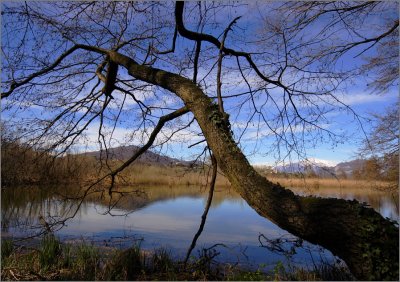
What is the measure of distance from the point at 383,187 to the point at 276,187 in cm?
1087

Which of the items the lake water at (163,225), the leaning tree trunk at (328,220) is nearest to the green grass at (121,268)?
the lake water at (163,225)

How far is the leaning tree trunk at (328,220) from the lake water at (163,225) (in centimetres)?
172

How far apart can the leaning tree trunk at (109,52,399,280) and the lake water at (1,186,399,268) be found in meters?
1.72

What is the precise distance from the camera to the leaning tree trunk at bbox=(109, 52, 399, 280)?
2139 mm

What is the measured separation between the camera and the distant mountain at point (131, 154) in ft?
14.8

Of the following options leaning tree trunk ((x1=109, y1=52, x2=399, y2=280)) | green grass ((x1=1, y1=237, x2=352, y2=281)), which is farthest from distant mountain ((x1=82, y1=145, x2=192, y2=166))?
leaning tree trunk ((x1=109, y1=52, x2=399, y2=280))

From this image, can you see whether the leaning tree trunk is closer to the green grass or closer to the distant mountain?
the green grass

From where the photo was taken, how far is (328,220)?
2.25 meters

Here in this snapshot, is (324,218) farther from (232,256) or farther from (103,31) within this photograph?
(103,31)

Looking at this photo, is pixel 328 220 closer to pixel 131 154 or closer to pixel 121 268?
pixel 121 268

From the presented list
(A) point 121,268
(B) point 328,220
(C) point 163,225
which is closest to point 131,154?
(A) point 121,268

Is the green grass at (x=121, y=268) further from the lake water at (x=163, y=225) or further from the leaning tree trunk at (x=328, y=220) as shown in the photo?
the leaning tree trunk at (x=328, y=220)

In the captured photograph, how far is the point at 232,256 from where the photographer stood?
Answer: 17.3 ft

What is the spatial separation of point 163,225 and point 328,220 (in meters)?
6.19
